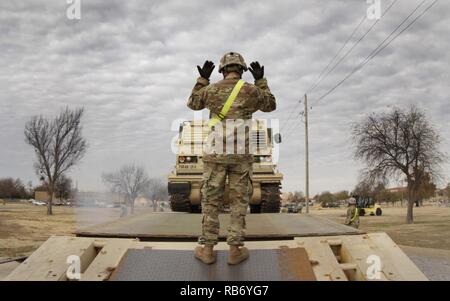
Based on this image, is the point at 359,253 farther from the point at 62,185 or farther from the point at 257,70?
the point at 62,185

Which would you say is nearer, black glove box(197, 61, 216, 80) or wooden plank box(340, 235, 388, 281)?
wooden plank box(340, 235, 388, 281)

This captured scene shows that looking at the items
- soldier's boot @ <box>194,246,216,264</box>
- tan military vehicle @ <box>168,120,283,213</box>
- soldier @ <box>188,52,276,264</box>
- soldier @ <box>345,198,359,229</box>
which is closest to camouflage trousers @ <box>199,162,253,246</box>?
soldier @ <box>188,52,276,264</box>

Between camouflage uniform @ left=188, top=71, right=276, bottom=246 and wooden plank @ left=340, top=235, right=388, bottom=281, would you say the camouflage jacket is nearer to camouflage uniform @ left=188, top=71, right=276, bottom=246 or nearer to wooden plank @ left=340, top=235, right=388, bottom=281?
camouflage uniform @ left=188, top=71, right=276, bottom=246

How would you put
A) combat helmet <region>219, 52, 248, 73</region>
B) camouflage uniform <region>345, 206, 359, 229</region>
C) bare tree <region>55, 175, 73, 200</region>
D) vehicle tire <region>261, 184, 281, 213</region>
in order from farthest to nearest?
bare tree <region>55, 175, 73, 200</region>, camouflage uniform <region>345, 206, 359, 229</region>, vehicle tire <region>261, 184, 281, 213</region>, combat helmet <region>219, 52, 248, 73</region>

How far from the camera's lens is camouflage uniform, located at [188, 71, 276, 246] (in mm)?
3990

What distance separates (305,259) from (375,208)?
48.9 meters

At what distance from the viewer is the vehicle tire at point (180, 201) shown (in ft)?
39.2

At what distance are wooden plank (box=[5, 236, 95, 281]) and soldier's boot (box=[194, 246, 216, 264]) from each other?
0.93 meters

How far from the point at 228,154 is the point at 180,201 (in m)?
8.15

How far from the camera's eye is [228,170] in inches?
164

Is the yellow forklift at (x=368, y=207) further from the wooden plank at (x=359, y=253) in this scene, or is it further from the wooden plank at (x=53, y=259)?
the wooden plank at (x=53, y=259)
